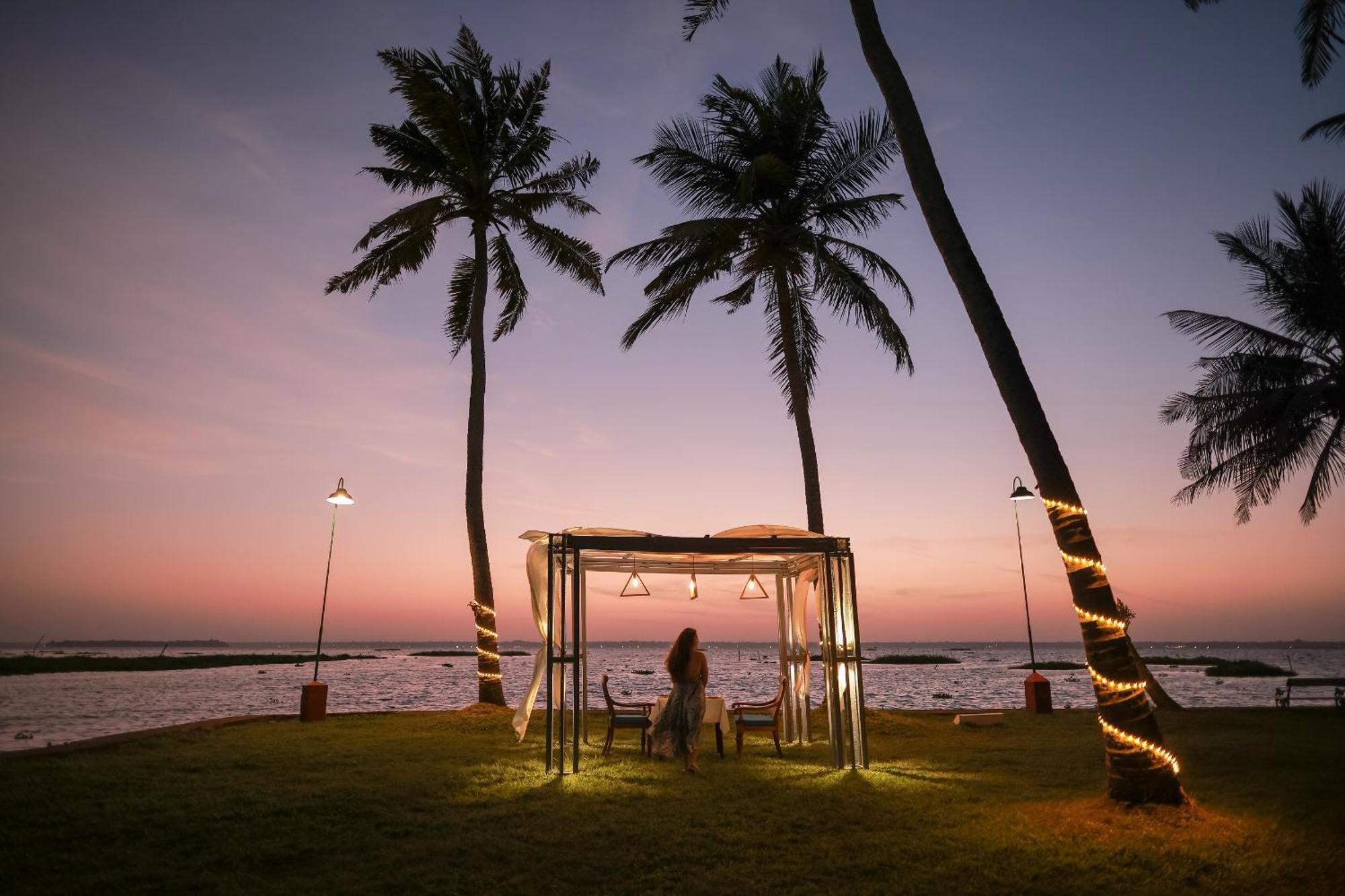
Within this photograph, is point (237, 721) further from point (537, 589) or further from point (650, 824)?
point (650, 824)

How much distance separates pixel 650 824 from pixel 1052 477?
494 cm

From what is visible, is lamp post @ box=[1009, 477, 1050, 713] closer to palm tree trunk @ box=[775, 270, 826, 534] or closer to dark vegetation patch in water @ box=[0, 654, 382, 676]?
palm tree trunk @ box=[775, 270, 826, 534]

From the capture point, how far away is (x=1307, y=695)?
1288 inches

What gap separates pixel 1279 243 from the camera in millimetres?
18625

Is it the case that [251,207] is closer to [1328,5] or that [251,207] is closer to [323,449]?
[323,449]

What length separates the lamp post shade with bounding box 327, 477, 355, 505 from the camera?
1395cm

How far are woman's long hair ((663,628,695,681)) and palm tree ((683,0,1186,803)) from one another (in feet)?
Answer: 15.6

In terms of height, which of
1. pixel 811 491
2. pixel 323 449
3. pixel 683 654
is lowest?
pixel 683 654

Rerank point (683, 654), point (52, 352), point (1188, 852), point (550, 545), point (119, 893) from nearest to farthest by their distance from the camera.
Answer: point (119, 893) → point (1188, 852) → point (550, 545) → point (683, 654) → point (52, 352)

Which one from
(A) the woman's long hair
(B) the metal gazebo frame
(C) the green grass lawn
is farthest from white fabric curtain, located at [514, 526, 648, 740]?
(A) the woman's long hair

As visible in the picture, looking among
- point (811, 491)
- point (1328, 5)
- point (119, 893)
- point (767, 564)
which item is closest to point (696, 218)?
point (811, 491)

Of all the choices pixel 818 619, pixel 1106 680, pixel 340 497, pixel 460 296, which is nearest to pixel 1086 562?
pixel 1106 680

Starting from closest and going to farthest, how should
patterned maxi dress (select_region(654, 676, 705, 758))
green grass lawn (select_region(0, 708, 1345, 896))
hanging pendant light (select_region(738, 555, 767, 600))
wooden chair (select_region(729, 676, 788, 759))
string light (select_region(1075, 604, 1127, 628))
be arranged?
1. green grass lawn (select_region(0, 708, 1345, 896))
2. string light (select_region(1075, 604, 1127, 628))
3. patterned maxi dress (select_region(654, 676, 705, 758))
4. wooden chair (select_region(729, 676, 788, 759))
5. hanging pendant light (select_region(738, 555, 767, 600))

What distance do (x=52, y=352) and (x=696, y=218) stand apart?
1405 centimetres
